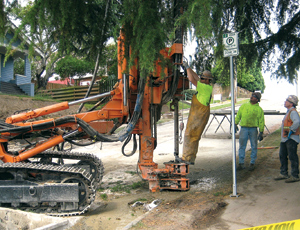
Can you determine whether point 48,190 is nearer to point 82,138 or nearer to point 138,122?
point 82,138

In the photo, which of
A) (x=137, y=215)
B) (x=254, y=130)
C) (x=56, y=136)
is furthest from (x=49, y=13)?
(x=254, y=130)

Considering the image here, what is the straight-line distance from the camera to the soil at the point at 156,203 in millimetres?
4410

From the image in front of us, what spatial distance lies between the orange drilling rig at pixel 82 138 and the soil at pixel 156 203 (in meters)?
0.37

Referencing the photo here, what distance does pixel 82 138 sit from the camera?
20.0 ft

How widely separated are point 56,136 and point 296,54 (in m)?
6.51

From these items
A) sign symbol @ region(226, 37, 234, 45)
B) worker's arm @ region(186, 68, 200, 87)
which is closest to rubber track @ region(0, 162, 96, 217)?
worker's arm @ region(186, 68, 200, 87)

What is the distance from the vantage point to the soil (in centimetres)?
441

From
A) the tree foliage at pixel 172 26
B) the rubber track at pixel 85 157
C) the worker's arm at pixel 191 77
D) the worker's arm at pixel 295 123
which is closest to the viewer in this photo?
the tree foliage at pixel 172 26

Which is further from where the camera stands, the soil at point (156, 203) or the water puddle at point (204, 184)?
the water puddle at point (204, 184)

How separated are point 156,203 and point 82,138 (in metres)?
2.09

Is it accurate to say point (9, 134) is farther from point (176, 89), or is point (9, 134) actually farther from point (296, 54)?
point (296, 54)

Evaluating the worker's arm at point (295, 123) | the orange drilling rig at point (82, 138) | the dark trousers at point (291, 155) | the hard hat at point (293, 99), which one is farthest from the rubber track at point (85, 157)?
the hard hat at point (293, 99)

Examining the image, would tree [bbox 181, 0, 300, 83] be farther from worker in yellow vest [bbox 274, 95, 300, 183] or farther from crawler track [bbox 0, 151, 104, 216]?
crawler track [bbox 0, 151, 104, 216]

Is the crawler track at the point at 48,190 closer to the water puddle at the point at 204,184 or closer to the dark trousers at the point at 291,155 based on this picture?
the water puddle at the point at 204,184
